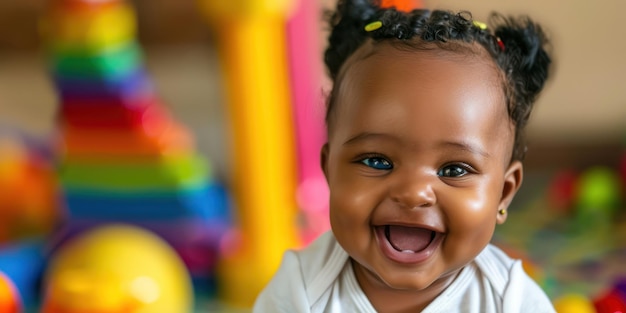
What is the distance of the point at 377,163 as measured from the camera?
70 centimetres

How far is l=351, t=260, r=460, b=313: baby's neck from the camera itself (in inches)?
29.9

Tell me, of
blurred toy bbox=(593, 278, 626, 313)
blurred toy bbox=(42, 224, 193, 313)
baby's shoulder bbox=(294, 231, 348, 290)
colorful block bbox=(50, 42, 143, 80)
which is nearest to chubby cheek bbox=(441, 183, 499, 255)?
baby's shoulder bbox=(294, 231, 348, 290)


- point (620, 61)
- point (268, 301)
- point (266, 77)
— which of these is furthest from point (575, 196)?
point (268, 301)

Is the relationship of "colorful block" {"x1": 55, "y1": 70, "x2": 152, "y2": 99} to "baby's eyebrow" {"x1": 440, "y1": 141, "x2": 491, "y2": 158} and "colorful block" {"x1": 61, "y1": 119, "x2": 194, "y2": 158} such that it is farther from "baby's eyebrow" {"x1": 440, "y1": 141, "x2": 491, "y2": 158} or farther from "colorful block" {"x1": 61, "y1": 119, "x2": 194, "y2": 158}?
"baby's eyebrow" {"x1": 440, "y1": 141, "x2": 491, "y2": 158}

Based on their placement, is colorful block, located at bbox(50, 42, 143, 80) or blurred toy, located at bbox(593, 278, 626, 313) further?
colorful block, located at bbox(50, 42, 143, 80)

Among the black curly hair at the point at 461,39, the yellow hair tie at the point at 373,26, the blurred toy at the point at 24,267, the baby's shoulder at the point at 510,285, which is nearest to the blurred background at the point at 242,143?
the blurred toy at the point at 24,267

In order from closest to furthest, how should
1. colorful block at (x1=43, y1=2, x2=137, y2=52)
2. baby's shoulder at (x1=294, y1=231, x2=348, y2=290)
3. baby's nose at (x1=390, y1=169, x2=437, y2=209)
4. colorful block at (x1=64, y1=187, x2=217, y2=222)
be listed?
baby's nose at (x1=390, y1=169, x2=437, y2=209) → baby's shoulder at (x1=294, y1=231, x2=348, y2=290) → colorful block at (x1=43, y1=2, x2=137, y2=52) → colorful block at (x1=64, y1=187, x2=217, y2=222)

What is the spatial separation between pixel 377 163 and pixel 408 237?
0.06 meters

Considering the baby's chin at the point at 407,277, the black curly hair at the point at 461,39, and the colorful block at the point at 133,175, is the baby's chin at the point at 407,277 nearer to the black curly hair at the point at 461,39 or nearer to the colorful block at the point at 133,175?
the black curly hair at the point at 461,39

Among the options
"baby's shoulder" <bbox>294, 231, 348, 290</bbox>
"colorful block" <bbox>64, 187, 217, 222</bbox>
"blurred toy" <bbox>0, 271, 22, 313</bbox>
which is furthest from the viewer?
"colorful block" <bbox>64, 187, 217, 222</bbox>

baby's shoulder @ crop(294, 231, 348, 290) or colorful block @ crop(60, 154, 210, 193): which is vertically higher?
baby's shoulder @ crop(294, 231, 348, 290)

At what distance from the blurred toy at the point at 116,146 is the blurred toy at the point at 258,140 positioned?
8cm

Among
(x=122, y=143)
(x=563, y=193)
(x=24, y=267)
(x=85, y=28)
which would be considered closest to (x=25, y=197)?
Answer: (x=24, y=267)

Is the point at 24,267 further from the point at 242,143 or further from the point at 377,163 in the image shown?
the point at 377,163
